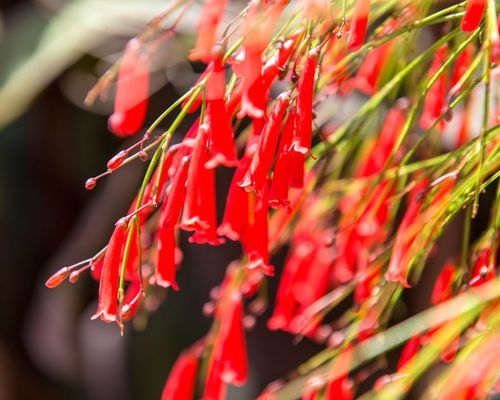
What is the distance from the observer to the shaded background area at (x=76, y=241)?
139cm

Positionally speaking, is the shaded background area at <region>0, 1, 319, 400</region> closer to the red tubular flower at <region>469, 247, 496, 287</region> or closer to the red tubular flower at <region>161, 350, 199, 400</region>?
the red tubular flower at <region>161, 350, 199, 400</region>

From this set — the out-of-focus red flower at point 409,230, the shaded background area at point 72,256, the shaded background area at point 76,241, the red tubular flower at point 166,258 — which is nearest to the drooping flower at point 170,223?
the red tubular flower at point 166,258

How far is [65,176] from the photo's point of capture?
1.85 m

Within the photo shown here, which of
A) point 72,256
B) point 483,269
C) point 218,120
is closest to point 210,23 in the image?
point 218,120


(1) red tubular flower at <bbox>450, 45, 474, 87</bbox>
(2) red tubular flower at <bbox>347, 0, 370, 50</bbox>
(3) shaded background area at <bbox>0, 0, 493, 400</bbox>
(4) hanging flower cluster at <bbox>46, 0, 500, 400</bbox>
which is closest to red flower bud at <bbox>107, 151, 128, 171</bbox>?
(4) hanging flower cluster at <bbox>46, 0, 500, 400</bbox>

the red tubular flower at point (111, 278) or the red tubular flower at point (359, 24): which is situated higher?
the red tubular flower at point (359, 24)

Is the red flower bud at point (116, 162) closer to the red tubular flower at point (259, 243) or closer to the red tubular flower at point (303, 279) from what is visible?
the red tubular flower at point (259, 243)

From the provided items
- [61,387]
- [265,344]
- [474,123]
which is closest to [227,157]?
[474,123]

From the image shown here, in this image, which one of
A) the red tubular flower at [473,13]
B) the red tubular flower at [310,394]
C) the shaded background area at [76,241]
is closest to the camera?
the red tubular flower at [473,13]

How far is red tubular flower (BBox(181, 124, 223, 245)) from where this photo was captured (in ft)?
1.47

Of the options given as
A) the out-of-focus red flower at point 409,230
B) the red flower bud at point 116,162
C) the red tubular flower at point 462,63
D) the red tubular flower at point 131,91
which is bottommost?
the out-of-focus red flower at point 409,230

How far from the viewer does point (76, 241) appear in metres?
1.66

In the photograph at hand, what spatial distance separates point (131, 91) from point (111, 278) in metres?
0.20

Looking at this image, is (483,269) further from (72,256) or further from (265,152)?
(72,256)
